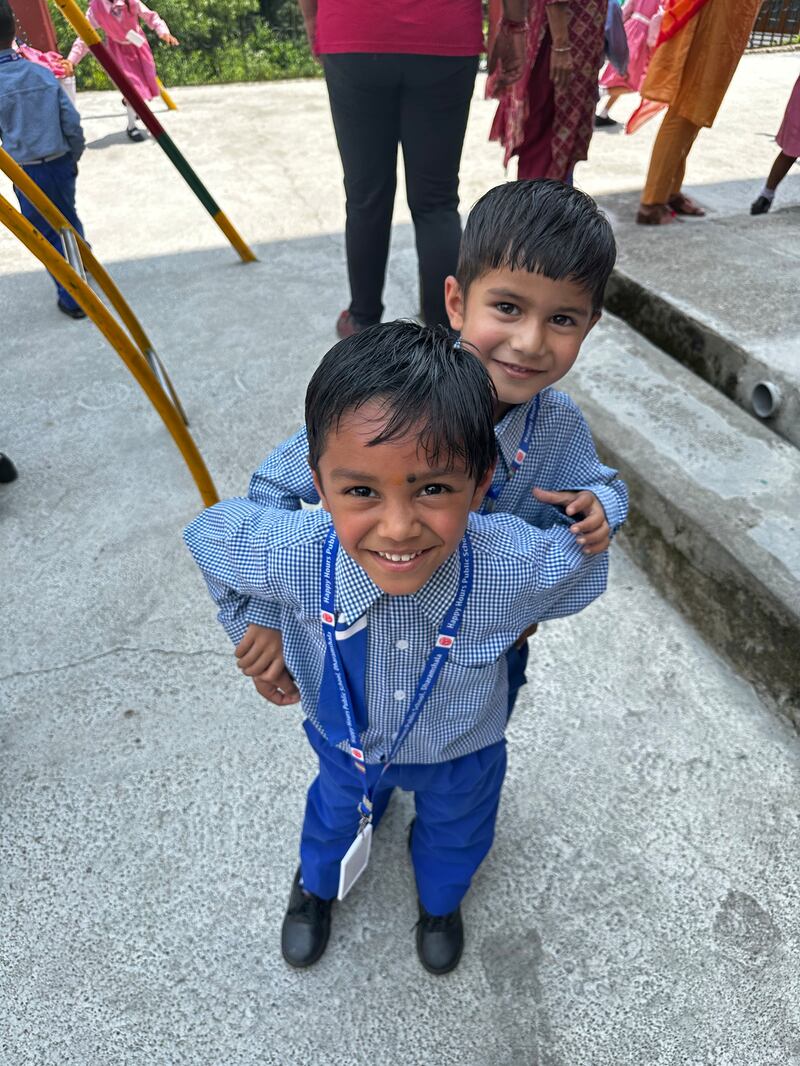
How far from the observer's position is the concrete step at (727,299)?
7.46ft

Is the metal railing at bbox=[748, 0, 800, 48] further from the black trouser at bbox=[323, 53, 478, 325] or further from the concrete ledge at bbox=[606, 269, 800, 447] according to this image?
the black trouser at bbox=[323, 53, 478, 325]

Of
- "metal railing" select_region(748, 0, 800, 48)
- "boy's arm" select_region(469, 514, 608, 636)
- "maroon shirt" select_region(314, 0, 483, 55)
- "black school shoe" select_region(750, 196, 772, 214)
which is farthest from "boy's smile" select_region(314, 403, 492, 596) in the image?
"metal railing" select_region(748, 0, 800, 48)

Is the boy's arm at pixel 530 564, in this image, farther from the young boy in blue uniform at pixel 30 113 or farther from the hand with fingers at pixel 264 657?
the young boy in blue uniform at pixel 30 113

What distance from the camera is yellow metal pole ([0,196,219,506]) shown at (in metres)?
1.79

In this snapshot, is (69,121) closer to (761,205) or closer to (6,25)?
(6,25)

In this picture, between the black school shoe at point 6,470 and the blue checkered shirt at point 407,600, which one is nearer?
the blue checkered shirt at point 407,600

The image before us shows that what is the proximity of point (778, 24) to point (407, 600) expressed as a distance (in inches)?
339

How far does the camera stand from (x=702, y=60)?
3027mm

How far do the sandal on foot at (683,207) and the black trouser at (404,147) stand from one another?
1.30 meters

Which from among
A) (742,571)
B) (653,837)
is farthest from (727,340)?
(653,837)

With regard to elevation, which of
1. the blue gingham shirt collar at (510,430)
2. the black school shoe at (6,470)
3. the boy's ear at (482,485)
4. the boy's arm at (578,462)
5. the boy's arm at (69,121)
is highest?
the boy's ear at (482,485)

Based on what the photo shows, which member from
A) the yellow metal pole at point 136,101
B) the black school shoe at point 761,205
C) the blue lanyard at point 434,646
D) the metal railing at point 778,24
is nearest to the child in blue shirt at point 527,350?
the blue lanyard at point 434,646

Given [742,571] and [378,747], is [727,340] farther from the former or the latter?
[378,747]

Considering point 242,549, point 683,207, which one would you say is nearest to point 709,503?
point 242,549
